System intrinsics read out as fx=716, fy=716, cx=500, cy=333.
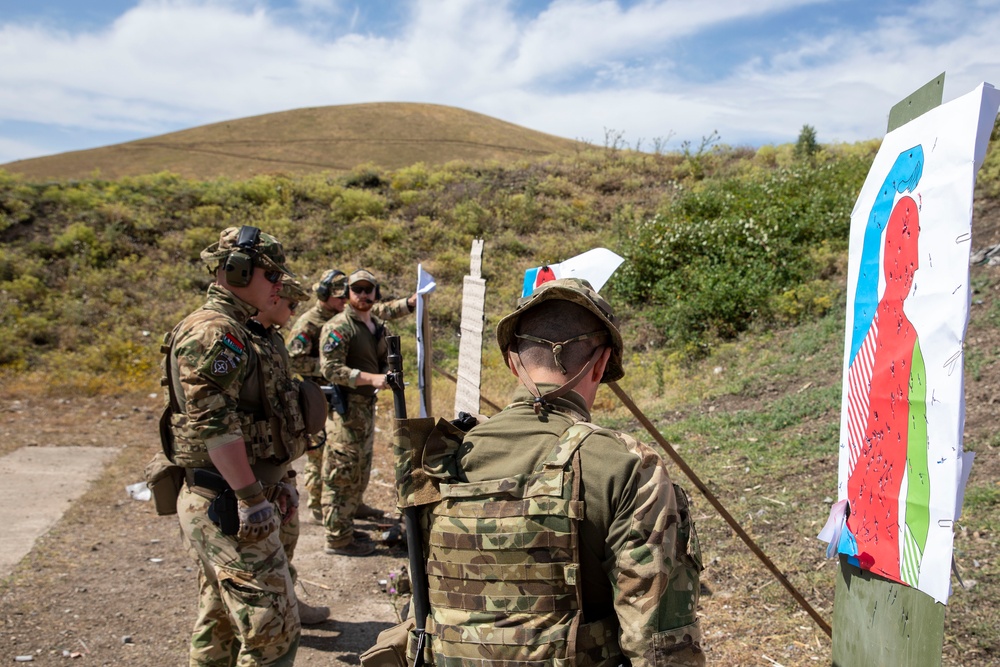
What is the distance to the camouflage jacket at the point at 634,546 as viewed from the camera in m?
1.50

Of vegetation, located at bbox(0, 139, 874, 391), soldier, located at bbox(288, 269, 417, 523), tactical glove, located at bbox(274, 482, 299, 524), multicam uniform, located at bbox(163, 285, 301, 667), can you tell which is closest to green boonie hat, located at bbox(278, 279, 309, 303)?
multicam uniform, located at bbox(163, 285, 301, 667)

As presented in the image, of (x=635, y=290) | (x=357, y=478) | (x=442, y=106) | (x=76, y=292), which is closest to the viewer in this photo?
(x=357, y=478)

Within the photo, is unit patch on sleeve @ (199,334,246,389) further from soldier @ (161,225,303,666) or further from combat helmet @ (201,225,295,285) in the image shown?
combat helmet @ (201,225,295,285)

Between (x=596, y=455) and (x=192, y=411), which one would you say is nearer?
(x=596, y=455)

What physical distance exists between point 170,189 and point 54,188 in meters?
2.37

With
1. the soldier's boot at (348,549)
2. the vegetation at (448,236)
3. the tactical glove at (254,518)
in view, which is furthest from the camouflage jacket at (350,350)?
the vegetation at (448,236)

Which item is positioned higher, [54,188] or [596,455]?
[54,188]

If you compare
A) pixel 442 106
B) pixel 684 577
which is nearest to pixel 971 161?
pixel 684 577

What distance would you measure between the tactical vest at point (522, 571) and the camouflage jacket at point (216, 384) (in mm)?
1401

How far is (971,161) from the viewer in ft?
6.20

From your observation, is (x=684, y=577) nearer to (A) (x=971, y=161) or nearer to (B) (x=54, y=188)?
(A) (x=971, y=161)

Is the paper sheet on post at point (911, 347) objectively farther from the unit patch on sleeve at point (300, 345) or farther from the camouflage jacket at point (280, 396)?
the unit patch on sleeve at point (300, 345)

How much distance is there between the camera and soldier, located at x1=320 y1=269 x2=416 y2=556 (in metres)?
5.22

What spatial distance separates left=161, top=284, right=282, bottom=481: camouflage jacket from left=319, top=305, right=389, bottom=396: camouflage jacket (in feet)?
6.87
